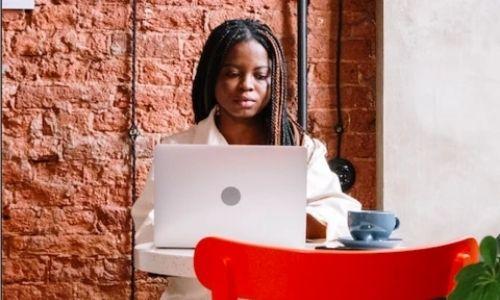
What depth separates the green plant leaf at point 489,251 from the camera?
0.97 m

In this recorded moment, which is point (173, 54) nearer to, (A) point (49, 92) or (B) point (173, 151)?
(A) point (49, 92)

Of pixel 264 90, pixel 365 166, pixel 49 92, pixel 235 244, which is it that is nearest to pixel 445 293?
pixel 235 244

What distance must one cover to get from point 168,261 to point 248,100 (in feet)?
2.87

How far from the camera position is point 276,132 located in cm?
250

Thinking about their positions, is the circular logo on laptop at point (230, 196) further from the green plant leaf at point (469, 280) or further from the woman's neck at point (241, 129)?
the woman's neck at point (241, 129)

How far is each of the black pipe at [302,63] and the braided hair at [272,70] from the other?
22 cm

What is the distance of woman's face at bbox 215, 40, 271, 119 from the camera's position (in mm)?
2430

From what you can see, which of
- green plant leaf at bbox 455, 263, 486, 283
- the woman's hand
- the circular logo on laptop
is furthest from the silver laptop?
green plant leaf at bbox 455, 263, 486, 283

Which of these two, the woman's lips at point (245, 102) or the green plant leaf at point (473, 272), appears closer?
the green plant leaf at point (473, 272)

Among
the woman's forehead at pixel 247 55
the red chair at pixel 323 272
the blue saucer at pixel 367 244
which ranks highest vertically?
the woman's forehead at pixel 247 55

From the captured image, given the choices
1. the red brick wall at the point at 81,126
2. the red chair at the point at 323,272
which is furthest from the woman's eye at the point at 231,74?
the red chair at the point at 323,272

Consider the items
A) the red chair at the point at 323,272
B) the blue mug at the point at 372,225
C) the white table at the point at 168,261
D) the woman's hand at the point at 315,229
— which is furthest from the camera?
the woman's hand at the point at 315,229

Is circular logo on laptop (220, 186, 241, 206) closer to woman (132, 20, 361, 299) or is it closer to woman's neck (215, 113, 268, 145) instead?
woman (132, 20, 361, 299)

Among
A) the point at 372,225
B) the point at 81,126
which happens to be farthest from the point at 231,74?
the point at 372,225
